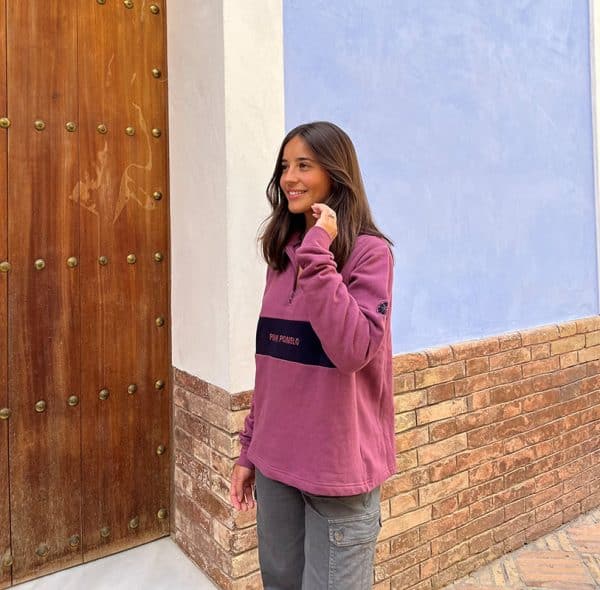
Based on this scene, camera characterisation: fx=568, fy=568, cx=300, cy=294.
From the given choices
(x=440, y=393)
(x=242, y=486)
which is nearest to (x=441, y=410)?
(x=440, y=393)

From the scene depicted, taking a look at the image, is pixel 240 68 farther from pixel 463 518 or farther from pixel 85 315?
pixel 463 518

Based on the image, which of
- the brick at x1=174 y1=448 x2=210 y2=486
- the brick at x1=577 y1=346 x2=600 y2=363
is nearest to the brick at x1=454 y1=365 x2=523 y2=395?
the brick at x1=577 y1=346 x2=600 y2=363

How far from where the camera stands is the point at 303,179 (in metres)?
1.51

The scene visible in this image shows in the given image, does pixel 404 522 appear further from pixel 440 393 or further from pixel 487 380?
pixel 487 380

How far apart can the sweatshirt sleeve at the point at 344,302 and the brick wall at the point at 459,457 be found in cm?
86

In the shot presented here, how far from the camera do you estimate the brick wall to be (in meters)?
2.19

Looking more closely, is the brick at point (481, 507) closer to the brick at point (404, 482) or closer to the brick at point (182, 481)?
the brick at point (404, 482)

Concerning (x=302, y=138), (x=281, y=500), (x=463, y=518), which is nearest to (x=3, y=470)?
(x=281, y=500)

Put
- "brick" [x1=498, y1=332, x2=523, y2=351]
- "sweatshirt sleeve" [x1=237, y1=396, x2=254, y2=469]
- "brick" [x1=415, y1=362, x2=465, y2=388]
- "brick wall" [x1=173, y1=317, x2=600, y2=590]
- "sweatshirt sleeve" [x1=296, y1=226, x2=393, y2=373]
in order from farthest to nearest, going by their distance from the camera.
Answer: "brick" [x1=498, y1=332, x2=523, y2=351], "brick" [x1=415, y1=362, x2=465, y2=388], "brick wall" [x1=173, y1=317, x2=600, y2=590], "sweatshirt sleeve" [x1=237, y1=396, x2=254, y2=469], "sweatshirt sleeve" [x1=296, y1=226, x2=393, y2=373]

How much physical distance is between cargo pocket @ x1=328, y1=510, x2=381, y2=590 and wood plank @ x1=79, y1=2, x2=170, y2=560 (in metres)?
1.26

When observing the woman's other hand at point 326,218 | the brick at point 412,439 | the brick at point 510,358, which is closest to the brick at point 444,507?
the brick at point 412,439

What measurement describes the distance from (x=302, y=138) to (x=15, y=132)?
122 cm

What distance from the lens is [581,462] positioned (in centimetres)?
348

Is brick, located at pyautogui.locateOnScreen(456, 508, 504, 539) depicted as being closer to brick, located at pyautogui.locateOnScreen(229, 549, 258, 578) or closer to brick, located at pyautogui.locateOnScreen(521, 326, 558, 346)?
brick, located at pyautogui.locateOnScreen(521, 326, 558, 346)
